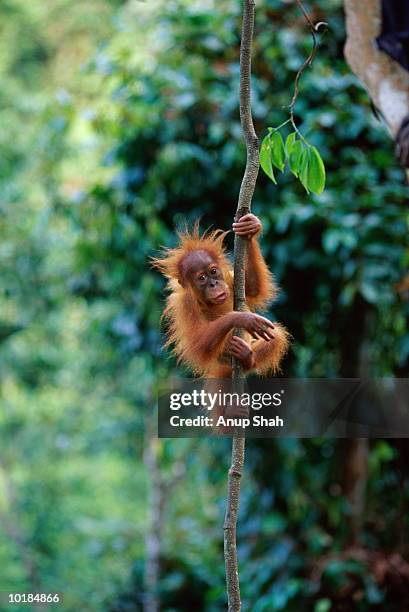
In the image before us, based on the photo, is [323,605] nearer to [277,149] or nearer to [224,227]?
[224,227]

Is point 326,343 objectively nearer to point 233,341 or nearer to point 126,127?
point 126,127

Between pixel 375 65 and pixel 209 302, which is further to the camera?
pixel 375 65

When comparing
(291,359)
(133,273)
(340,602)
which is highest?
(133,273)

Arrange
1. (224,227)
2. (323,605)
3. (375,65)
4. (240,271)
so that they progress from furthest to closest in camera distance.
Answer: (224,227) < (323,605) < (375,65) < (240,271)

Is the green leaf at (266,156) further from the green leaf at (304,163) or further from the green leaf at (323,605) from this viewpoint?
the green leaf at (323,605)

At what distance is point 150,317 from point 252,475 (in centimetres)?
80

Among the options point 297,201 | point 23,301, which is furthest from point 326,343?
point 23,301

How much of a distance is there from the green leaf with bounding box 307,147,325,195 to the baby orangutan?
0.14m

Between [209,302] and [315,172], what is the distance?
1.12 ft

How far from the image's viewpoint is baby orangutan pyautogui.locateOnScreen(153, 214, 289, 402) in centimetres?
120

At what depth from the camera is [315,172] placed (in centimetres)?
108

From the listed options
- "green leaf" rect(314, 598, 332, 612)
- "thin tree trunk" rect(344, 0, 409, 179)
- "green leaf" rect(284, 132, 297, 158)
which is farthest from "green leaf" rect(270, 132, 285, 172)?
"green leaf" rect(314, 598, 332, 612)

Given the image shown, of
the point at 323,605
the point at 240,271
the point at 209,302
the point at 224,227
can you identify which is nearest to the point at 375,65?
the point at 209,302

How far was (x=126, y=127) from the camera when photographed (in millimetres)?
2908
